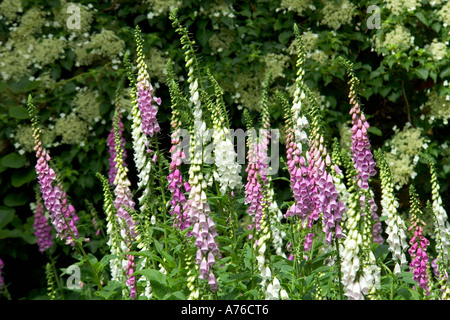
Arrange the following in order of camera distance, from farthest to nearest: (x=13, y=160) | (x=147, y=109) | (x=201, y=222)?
(x=13, y=160)
(x=147, y=109)
(x=201, y=222)

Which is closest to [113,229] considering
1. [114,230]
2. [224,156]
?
[114,230]

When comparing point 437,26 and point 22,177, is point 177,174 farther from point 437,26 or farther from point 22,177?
point 437,26

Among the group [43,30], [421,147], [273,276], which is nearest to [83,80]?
[43,30]

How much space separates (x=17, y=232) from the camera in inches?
226

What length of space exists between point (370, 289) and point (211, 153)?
1343mm

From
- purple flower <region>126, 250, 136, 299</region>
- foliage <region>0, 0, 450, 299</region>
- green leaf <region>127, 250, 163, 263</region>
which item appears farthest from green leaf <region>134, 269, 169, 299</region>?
foliage <region>0, 0, 450, 299</region>

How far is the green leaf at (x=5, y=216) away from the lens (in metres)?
5.72

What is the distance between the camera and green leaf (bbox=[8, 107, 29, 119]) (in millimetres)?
5852

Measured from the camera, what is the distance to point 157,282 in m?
2.94

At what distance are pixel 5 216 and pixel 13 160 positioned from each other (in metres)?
0.55

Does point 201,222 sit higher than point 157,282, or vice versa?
point 201,222

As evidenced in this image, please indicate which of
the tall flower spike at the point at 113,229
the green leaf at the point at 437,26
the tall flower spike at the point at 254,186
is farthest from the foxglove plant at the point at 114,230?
the green leaf at the point at 437,26

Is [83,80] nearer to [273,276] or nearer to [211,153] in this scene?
[211,153]

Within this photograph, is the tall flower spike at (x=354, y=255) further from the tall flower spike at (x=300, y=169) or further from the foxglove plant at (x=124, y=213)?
the foxglove plant at (x=124, y=213)
